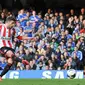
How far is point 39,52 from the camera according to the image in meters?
19.1

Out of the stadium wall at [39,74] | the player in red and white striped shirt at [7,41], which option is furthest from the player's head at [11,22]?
the stadium wall at [39,74]

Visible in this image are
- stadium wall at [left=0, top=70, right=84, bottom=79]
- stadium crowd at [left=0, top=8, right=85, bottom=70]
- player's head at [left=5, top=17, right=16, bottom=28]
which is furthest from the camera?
stadium crowd at [left=0, top=8, right=85, bottom=70]

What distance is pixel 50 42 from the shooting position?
19.7m

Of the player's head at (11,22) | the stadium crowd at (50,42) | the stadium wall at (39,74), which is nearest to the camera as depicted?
the player's head at (11,22)

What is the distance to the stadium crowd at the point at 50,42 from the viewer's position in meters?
18.5

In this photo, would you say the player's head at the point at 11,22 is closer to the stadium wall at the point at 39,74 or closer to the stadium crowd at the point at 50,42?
the stadium wall at the point at 39,74

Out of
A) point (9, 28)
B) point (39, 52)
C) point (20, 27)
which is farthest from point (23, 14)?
point (9, 28)

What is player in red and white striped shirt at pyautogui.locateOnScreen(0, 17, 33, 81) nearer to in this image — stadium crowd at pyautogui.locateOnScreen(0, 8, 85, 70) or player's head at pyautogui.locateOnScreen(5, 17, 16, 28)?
player's head at pyautogui.locateOnScreen(5, 17, 16, 28)

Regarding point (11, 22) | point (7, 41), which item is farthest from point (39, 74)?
point (11, 22)

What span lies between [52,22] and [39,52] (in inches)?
92.0

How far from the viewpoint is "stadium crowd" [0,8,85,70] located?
60.6 ft

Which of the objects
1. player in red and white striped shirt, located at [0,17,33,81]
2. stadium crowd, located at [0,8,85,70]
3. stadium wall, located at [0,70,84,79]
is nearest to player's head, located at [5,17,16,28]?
player in red and white striped shirt, located at [0,17,33,81]

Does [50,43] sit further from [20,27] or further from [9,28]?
[9,28]

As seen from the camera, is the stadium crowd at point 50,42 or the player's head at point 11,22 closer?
the player's head at point 11,22
